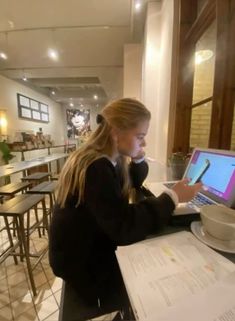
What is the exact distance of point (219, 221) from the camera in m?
0.68

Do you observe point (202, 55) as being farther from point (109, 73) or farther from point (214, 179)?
point (109, 73)

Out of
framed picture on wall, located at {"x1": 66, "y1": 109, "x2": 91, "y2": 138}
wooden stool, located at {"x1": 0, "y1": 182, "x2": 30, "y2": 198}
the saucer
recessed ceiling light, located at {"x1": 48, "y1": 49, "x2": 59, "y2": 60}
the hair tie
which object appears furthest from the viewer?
framed picture on wall, located at {"x1": 66, "y1": 109, "x2": 91, "y2": 138}

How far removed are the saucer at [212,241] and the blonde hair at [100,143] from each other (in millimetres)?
426

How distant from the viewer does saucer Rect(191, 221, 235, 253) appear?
0.65 meters

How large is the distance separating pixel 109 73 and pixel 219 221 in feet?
17.9

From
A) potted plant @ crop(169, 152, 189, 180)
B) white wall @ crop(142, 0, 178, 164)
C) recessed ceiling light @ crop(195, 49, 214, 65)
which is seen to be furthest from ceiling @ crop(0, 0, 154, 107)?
potted plant @ crop(169, 152, 189, 180)

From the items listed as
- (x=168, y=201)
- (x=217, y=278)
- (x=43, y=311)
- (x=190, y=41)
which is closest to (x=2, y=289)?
(x=43, y=311)

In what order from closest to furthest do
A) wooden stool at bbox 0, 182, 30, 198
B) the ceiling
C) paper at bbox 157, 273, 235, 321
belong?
paper at bbox 157, 273, 235, 321
wooden stool at bbox 0, 182, 30, 198
the ceiling

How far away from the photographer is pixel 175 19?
6.55 feet

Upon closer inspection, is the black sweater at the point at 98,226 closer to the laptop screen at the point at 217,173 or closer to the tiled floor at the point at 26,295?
the laptop screen at the point at 217,173

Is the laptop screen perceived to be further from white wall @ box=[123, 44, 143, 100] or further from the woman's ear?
white wall @ box=[123, 44, 143, 100]

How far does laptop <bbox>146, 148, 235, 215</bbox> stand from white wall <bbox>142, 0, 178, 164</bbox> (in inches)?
45.4

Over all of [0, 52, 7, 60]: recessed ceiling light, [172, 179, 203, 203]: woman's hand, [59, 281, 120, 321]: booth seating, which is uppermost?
[0, 52, 7, 60]: recessed ceiling light

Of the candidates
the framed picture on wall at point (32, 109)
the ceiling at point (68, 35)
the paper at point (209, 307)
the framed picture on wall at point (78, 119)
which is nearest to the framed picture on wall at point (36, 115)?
the framed picture on wall at point (32, 109)
